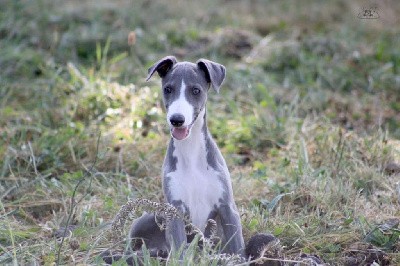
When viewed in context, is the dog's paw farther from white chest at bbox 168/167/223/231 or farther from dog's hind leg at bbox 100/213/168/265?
dog's hind leg at bbox 100/213/168/265

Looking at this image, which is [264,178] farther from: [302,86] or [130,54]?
[130,54]

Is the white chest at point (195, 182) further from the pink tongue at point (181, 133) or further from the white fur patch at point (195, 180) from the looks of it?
the pink tongue at point (181, 133)

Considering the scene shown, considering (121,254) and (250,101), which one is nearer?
(121,254)

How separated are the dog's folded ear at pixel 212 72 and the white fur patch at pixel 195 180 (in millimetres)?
205

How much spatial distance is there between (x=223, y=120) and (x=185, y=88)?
9.66 feet

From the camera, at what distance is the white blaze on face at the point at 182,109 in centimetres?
455

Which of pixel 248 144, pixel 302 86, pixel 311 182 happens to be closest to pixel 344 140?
pixel 311 182

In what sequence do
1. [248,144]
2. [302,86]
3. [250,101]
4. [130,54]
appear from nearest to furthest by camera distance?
1. [248,144]
2. [250,101]
3. [302,86]
4. [130,54]

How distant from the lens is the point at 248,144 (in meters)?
7.31

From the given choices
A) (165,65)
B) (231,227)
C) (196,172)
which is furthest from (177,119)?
(231,227)

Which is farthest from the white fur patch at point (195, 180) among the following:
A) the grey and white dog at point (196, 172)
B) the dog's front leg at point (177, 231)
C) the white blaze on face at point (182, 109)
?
the white blaze on face at point (182, 109)

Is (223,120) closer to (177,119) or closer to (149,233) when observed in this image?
(149,233)

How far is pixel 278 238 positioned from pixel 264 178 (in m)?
1.19

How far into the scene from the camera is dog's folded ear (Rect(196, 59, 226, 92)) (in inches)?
190
